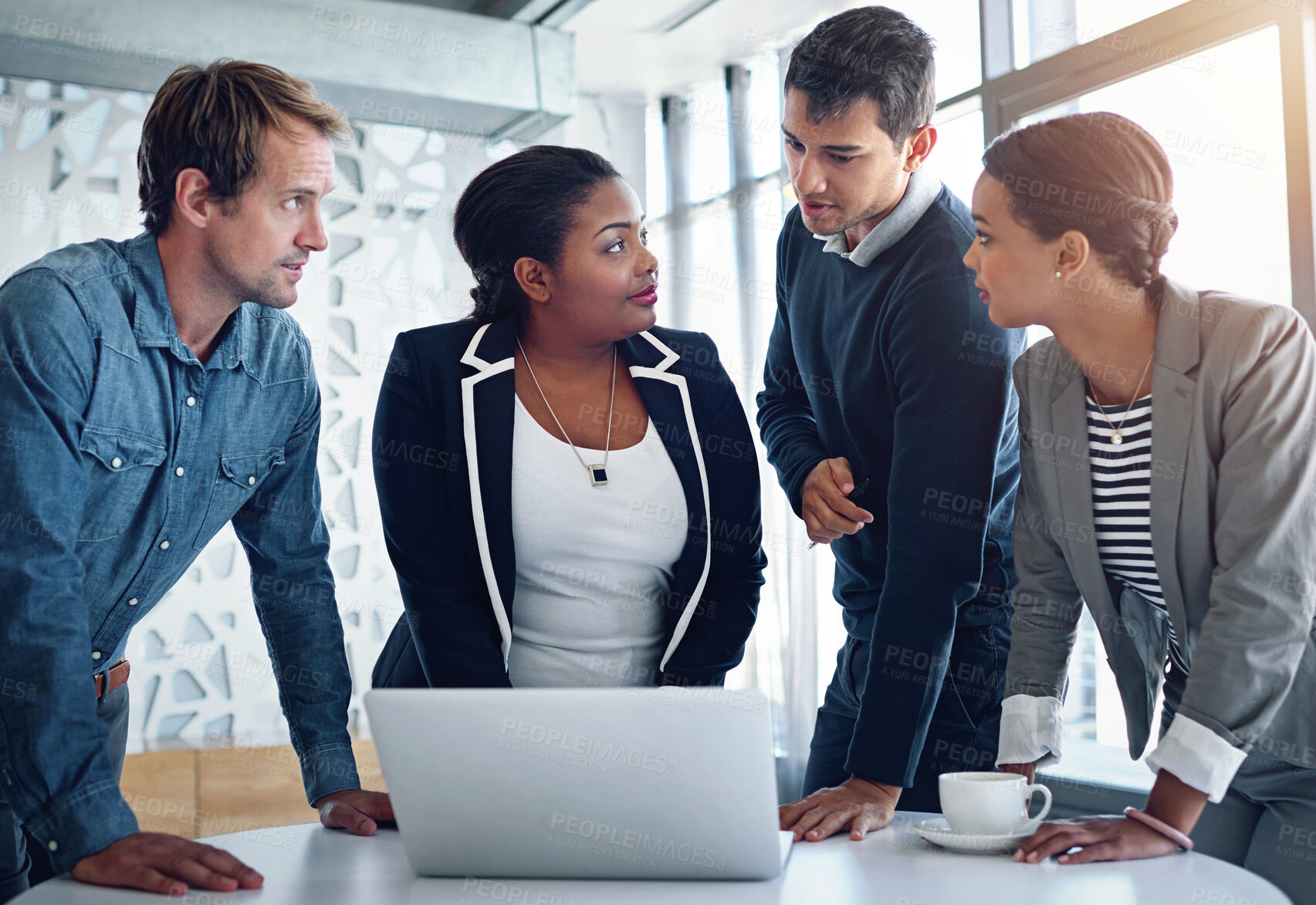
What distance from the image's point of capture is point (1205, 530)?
1.39m

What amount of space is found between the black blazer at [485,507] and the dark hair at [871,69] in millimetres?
492

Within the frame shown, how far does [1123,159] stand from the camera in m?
1.48

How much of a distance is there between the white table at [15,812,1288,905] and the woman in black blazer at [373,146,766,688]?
0.48 m

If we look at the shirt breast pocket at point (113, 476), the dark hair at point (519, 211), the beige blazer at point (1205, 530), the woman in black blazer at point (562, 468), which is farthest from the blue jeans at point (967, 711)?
the shirt breast pocket at point (113, 476)

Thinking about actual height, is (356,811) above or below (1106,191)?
below

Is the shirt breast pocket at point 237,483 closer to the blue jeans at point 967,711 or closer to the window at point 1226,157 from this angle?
the blue jeans at point 967,711

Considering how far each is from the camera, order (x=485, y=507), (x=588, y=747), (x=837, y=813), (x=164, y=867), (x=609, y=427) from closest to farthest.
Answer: (x=588, y=747) → (x=164, y=867) → (x=837, y=813) → (x=485, y=507) → (x=609, y=427)

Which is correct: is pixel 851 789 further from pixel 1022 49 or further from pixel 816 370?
pixel 1022 49

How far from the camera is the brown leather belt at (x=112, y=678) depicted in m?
1.72

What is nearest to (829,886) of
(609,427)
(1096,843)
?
(1096,843)

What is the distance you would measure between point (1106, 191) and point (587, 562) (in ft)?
2.96

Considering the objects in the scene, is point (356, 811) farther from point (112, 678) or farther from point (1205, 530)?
point (1205, 530)

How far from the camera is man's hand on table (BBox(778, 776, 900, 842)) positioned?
135 cm

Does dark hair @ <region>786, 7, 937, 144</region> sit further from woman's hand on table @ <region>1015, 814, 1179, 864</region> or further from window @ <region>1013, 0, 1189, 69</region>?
window @ <region>1013, 0, 1189, 69</region>
